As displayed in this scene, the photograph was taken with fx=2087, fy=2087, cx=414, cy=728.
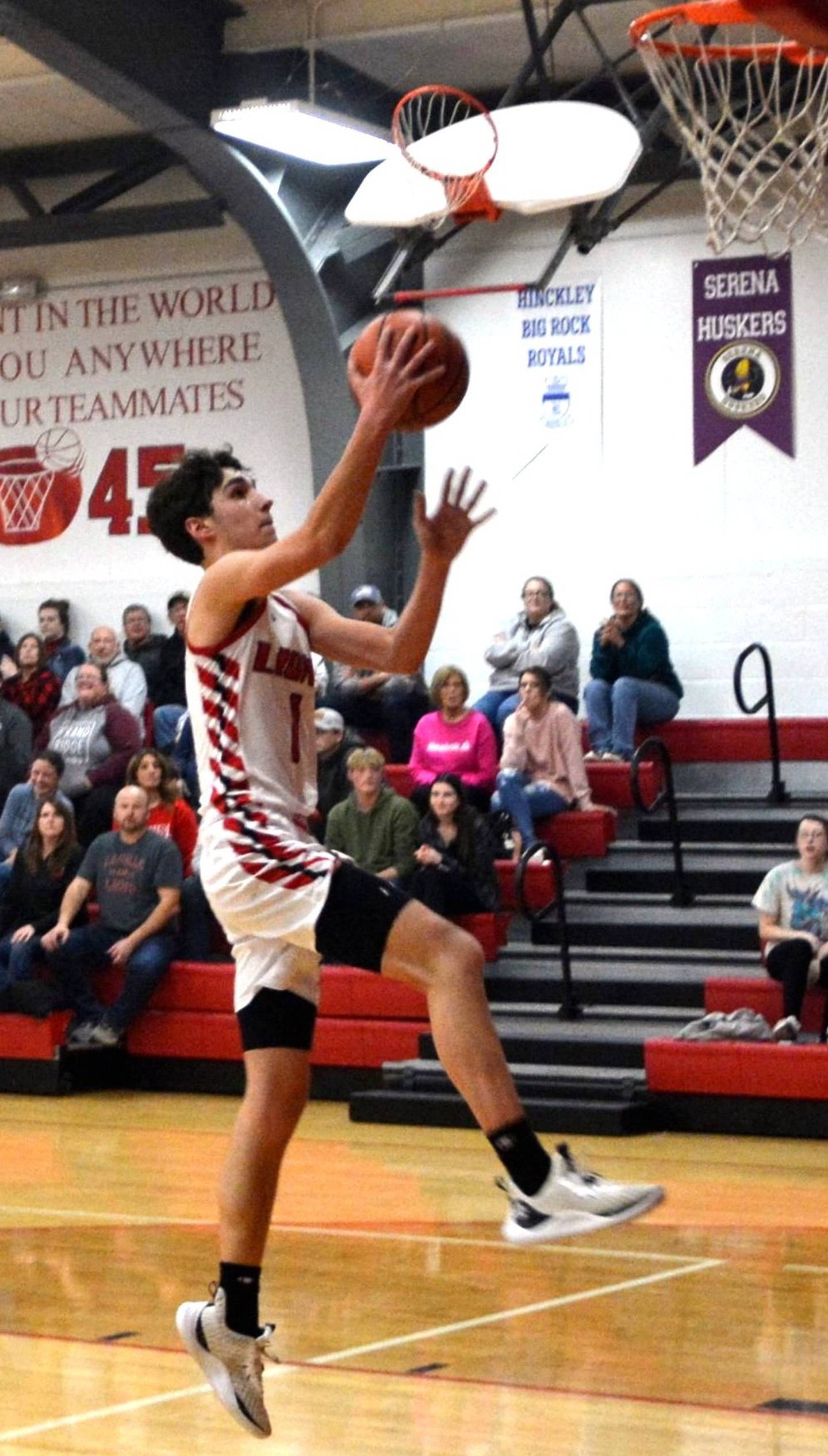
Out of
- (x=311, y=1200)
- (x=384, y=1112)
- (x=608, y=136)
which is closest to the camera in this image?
(x=311, y=1200)

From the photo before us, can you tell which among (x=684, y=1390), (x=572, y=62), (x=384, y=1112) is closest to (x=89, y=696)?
(x=384, y=1112)

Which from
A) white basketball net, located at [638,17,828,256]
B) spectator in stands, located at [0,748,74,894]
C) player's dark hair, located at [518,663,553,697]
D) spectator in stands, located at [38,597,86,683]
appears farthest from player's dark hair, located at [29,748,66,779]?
white basketball net, located at [638,17,828,256]

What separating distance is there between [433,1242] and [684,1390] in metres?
2.10

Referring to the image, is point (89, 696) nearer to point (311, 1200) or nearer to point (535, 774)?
point (535, 774)

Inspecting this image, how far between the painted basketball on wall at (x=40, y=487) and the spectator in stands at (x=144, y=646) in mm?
1619

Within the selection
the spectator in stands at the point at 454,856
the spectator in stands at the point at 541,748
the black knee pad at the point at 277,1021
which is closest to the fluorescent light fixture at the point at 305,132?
the spectator in stands at the point at 541,748

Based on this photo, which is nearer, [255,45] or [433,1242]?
[433,1242]

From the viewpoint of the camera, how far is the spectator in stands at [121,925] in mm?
10727

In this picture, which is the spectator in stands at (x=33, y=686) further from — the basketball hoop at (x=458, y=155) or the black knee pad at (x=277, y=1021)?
the black knee pad at (x=277, y=1021)

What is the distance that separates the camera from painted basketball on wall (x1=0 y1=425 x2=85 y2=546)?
1540 cm

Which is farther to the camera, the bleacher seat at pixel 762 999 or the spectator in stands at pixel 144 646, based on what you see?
the spectator in stands at pixel 144 646

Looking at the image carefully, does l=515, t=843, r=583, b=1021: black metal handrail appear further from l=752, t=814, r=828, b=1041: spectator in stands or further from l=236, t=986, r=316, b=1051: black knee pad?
l=236, t=986, r=316, b=1051: black knee pad

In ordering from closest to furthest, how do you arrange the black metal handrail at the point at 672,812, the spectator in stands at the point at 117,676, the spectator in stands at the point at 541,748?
the black metal handrail at the point at 672,812 → the spectator in stands at the point at 541,748 → the spectator in stands at the point at 117,676

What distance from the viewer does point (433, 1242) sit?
6.99 m
